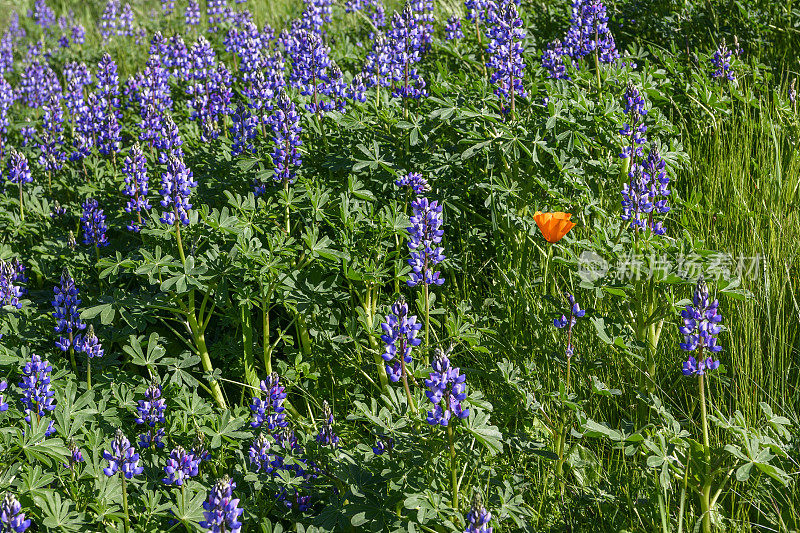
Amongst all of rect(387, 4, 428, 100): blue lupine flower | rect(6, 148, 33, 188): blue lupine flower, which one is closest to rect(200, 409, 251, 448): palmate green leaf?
rect(387, 4, 428, 100): blue lupine flower

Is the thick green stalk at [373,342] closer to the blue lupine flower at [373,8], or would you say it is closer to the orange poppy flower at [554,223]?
the orange poppy flower at [554,223]

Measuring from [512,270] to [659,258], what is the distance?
0.66m

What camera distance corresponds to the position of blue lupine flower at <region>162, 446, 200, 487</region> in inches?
83.7

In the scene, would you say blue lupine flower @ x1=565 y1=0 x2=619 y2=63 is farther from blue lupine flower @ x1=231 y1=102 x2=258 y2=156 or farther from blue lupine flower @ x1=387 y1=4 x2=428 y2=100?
blue lupine flower @ x1=231 y1=102 x2=258 y2=156

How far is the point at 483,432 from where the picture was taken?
1.96m

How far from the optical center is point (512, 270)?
2.97m

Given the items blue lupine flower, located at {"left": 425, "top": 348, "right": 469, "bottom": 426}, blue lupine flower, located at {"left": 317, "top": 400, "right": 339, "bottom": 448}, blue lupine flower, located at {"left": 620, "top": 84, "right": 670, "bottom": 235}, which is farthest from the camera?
blue lupine flower, located at {"left": 620, "top": 84, "right": 670, "bottom": 235}

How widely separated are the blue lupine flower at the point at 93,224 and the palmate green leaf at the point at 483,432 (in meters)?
1.90

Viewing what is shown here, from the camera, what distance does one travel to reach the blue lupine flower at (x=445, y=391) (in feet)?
5.89

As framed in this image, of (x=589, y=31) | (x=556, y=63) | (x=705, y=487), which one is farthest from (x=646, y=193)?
(x=589, y=31)

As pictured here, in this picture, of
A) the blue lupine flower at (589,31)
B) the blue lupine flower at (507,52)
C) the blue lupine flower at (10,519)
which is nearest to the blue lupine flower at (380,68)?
the blue lupine flower at (507,52)

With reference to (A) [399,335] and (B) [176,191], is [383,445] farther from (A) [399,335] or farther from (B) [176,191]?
(B) [176,191]

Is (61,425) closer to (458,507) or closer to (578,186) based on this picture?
(458,507)

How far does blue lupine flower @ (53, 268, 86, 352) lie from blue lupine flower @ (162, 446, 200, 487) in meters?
0.82
